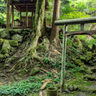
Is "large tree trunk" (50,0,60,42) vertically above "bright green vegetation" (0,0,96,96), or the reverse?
"large tree trunk" (50,0,60,42)

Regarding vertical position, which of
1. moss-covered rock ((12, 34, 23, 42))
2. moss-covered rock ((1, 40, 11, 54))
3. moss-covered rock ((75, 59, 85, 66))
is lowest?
moss-covered rock ((75, 59, 85, 66))

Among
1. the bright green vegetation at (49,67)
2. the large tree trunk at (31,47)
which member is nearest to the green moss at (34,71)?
the bright green vegetation at (49,67)

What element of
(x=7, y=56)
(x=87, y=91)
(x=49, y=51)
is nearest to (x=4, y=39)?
(x=7, y=56)

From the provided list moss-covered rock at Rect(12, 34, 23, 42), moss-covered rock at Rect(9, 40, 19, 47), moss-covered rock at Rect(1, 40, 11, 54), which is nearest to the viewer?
moss-covered rock at Rect(1, 40, 11, 54)

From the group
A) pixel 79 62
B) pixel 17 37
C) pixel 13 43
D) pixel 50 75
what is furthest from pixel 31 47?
pixel 79 62

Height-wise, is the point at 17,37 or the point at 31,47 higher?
the point at 17,37

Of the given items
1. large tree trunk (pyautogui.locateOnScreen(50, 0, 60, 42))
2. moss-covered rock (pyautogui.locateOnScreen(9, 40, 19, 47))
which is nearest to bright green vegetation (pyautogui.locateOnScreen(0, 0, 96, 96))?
moss-covered rock (pyautogui.locateOnScreen(9, 40, 19, 47))

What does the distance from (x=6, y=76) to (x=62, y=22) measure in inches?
199

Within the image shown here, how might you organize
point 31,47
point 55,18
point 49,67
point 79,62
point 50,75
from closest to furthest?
point 50,75 → point 49,67 → point 31,47 → point 79,62 → point 55,18

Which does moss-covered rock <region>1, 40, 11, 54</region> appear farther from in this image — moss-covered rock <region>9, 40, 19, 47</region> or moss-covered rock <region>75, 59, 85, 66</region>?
moss-covered rock <region>75, 59, 85, 66</region>

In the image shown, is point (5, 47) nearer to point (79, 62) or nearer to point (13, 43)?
point (13, 43)

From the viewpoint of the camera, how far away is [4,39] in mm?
11242

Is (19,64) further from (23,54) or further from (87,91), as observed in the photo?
(87,91)

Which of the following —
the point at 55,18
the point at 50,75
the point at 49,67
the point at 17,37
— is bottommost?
the point at 50,75
